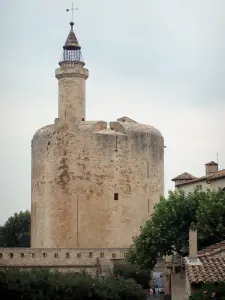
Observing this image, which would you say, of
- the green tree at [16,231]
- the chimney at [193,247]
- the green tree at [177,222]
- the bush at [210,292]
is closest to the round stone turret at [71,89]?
the green tree at [16,231]

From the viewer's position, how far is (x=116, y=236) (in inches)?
2340

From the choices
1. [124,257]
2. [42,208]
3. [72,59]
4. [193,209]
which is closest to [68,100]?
[72,59]

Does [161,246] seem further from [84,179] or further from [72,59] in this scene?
[72,59]

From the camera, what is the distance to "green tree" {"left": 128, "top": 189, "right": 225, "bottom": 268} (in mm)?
36094

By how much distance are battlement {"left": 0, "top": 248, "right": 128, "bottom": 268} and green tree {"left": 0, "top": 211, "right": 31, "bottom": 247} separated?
2610 cm

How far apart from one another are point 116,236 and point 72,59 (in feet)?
35.9

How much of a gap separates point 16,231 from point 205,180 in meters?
34.6

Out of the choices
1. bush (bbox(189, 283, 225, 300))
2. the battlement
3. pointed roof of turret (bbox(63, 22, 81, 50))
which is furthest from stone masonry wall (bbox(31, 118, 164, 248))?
bush (bbox(189, 283, 225, 300))

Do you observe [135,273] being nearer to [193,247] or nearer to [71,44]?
[193,247]

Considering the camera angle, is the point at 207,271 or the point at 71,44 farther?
the point at 71,44

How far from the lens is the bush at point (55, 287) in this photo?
31.0m

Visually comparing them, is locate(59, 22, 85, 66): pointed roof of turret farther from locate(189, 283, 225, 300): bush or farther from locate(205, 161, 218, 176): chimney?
locate(189, 283, 225, 300): bush

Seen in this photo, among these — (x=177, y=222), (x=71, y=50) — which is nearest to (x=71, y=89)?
(x=71, y=50)

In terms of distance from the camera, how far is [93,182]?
59.8 metres
